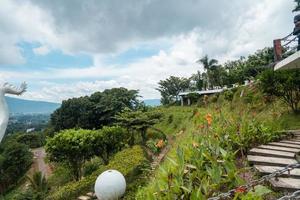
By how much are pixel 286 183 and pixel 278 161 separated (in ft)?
3.16


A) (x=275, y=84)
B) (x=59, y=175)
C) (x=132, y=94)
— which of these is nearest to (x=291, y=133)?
(x=275, y=84)

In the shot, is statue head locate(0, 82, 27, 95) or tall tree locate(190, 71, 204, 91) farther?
tall tree locate(190, 71, 204, 91)

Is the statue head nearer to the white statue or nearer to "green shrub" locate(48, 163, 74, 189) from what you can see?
the white statue

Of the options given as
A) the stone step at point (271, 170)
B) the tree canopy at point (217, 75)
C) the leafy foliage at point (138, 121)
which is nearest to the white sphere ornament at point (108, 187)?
the stone step at point (271, 170)

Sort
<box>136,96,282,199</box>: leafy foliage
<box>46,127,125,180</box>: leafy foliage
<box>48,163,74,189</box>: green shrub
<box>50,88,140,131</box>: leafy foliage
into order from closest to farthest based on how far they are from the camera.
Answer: <box>136,96,282,199</box>: leafy foliage < <box>46,127,125,180</box>: leafy foliage < <box>48,163,74,189</box>: green shrub < <box>50,88,140,131</box>: leafy foliage

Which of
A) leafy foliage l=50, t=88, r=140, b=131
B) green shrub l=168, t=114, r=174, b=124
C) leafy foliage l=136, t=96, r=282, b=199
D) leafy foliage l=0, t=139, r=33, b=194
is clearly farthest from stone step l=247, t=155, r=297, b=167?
leafy foliage l=0, t=139, r=33, b=194

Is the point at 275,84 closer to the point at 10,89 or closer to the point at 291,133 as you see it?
the point at 291,133

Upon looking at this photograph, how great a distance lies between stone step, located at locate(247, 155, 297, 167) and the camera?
3994 millimetres

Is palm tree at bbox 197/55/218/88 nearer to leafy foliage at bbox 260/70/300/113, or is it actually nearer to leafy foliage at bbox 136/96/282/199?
leafy foliage at bbox 260/70/300/113

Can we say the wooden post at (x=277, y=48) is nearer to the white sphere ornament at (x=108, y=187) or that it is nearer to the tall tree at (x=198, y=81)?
the white sphere ornament at (x=108, y=187)

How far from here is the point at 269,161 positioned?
13.3 feet

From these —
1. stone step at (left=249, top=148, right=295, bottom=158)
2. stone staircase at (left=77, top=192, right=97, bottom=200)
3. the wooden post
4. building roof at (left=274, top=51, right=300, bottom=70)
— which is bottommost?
stone staircase at (left=77, top=192, right=97, bottom=200)

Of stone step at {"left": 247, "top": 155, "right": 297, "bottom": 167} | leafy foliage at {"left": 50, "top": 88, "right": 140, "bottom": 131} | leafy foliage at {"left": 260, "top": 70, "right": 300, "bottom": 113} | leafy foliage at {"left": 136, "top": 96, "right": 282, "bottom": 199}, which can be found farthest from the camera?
leafy foliage at {"left": 50, "top": 88, "right": 140, "bottom": 131}

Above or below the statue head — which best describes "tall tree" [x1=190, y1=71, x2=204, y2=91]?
above
